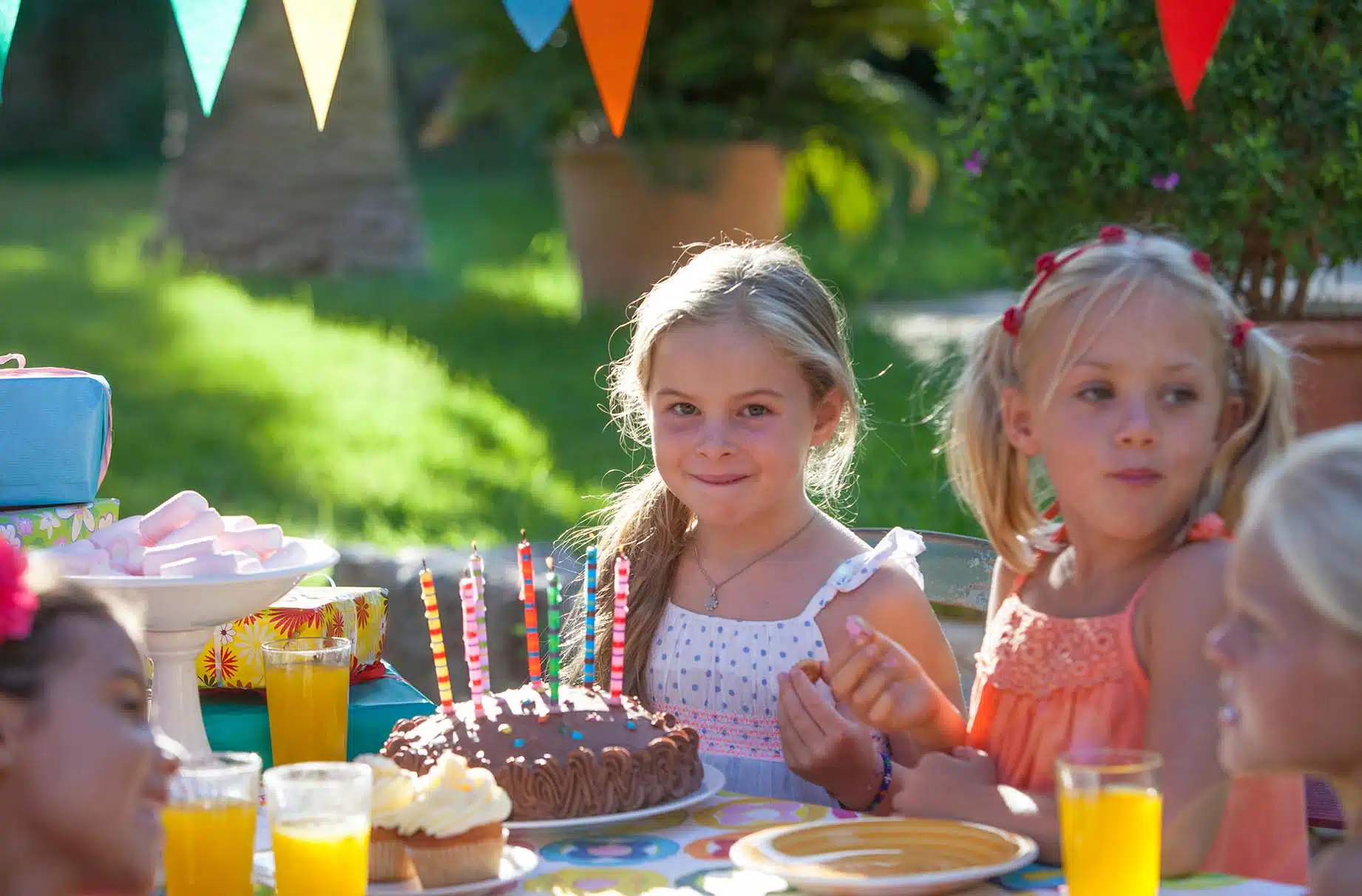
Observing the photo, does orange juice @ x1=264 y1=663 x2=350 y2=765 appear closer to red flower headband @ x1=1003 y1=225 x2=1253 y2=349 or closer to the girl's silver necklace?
the girl's silver necklace

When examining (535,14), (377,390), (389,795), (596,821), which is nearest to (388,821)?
(389,795)

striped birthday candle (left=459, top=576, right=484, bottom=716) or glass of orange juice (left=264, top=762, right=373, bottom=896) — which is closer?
glass of orange juice (left=264, top=762, right=373, bottom=896)

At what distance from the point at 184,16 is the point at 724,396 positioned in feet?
3.74

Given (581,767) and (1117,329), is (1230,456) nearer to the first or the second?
(1117,329)

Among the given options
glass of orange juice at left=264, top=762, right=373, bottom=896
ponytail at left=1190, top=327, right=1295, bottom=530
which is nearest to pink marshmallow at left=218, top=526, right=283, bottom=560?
glass of orange juice at left=264, top=762, right=373, bottom=896

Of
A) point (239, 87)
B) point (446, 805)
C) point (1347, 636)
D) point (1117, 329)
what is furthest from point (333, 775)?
point (239, 87)

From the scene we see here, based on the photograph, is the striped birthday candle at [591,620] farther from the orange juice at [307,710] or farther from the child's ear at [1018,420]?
the child's ear at [1018,420]

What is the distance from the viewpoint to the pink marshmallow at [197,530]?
2482 millimetres

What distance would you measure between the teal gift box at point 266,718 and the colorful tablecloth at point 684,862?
0.58m

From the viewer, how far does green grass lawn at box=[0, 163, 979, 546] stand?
22.3 feet

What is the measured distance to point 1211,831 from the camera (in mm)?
2035

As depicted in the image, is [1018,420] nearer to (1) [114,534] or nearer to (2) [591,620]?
(2) [591,620]

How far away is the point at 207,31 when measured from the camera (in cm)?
304

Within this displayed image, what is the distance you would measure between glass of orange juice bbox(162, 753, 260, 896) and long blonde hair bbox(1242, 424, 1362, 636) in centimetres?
107
